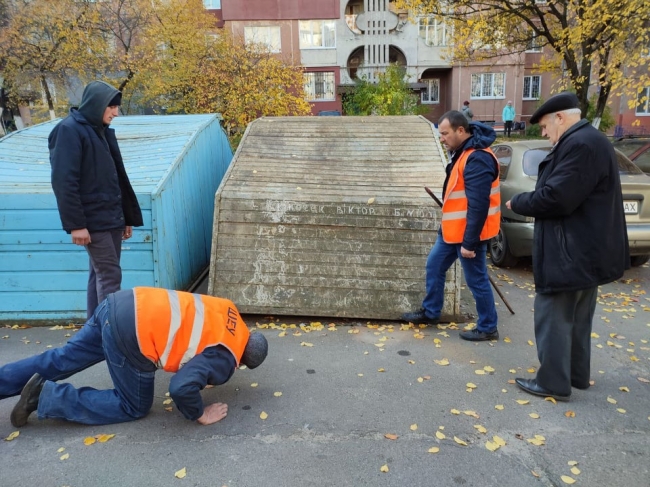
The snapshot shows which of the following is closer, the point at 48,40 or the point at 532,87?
the point at 48,40

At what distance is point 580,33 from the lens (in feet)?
30.0

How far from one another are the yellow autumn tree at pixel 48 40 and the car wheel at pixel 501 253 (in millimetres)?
15595

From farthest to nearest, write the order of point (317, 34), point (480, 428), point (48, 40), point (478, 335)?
point (317, 34)
point (48, 40)
point (478, 335)
point (480, 428)

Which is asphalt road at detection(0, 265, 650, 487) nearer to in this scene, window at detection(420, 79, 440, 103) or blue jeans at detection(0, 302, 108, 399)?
blue jeans at detection(0, 302, 108, 399)

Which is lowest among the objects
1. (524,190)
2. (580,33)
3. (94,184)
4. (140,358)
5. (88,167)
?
(140,358)

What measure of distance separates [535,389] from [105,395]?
2705 mm

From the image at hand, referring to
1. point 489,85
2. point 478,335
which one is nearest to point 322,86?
point 489,85

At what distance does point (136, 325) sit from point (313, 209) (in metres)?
2.20

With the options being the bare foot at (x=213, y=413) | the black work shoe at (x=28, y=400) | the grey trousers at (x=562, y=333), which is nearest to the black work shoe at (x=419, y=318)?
the grey trousers at (x=562, y=333)

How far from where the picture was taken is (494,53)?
12289 millimetres

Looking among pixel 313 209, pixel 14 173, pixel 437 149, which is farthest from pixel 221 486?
pixel 437 149

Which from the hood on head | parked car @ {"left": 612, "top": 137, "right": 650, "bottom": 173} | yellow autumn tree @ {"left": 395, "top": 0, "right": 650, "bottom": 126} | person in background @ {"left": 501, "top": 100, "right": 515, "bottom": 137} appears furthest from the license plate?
person in background @ {"left": 501, "top": 100, "right": 515, "bottom": 137}

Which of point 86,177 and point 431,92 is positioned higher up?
point 431,92

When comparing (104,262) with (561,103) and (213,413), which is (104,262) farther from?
(561,103)
